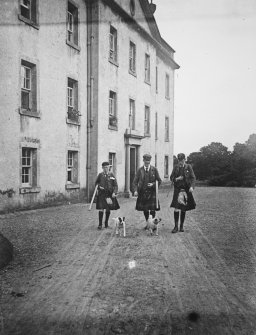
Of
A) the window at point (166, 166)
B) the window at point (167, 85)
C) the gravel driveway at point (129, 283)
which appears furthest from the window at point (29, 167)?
the window at point (167, 85)

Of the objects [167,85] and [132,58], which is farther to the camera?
[167,85]

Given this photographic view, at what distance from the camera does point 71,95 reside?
668 inches

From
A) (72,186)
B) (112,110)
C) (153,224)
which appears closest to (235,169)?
(112,110)

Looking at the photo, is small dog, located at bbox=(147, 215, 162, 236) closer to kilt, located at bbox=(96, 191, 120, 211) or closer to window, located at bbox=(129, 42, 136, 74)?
kilt, located at bbox=(96, 191, 120, 211)

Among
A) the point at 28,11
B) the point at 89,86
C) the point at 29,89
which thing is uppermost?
the point at 28,11

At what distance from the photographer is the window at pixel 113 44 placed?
64.3 ft

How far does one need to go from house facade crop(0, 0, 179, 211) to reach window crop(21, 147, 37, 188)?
0.04 metres

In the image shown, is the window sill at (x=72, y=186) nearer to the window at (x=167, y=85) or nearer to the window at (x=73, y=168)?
the window at (x=73, y=168)

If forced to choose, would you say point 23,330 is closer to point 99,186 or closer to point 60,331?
point 60,331

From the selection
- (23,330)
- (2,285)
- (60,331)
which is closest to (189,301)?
(60,331)

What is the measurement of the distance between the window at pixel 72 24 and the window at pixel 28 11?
7.96ft

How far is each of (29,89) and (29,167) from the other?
2950 mm

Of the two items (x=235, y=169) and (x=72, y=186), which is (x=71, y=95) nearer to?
(x=72, y=186)

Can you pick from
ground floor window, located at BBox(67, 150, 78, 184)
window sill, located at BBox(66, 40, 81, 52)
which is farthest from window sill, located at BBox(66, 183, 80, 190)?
window sill, located at BBox(66, 40, 81, 52)
